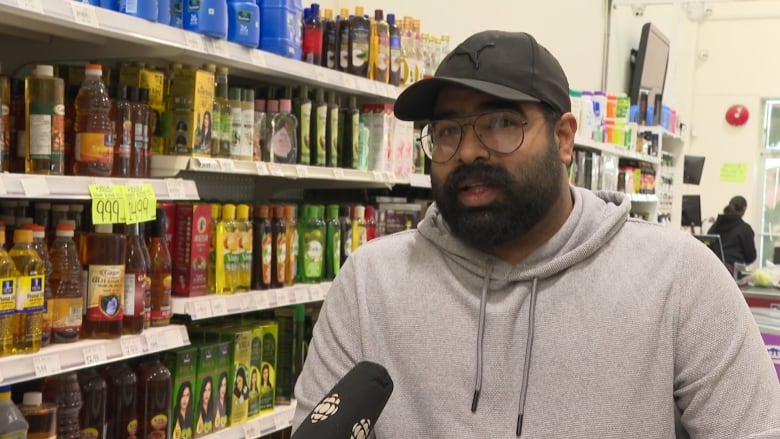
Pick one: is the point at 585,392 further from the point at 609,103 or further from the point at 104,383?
the point at 609,103

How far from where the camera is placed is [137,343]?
101 inches

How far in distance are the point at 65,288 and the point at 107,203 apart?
26 centimetres

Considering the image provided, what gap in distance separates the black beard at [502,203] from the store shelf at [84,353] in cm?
112

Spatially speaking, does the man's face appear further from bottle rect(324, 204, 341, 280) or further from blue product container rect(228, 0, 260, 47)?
bottle rect(324, 204, 341, 280)

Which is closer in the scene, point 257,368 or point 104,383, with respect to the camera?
point 104,383

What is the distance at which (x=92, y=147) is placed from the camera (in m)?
2.45

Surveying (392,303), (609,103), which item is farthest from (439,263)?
(609,103)

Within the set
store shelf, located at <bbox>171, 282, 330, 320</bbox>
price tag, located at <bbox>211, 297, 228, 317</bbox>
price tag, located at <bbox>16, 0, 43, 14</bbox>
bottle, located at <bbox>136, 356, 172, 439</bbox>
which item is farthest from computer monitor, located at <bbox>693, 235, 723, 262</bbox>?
price tag, located at <bbox>16, 0, 43, 14</bbox>

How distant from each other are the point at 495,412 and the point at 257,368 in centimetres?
170

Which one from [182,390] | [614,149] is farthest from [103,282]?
[614,149]

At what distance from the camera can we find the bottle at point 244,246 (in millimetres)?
3074

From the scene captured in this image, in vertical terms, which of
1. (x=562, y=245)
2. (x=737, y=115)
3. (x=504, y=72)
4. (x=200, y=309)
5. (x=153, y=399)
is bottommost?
(x=153, y=399)

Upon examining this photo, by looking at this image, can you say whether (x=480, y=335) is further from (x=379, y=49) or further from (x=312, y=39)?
(x=379, y=49)

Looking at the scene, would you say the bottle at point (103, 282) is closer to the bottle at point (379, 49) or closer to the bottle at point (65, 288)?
the bottle at point (65, 288)
